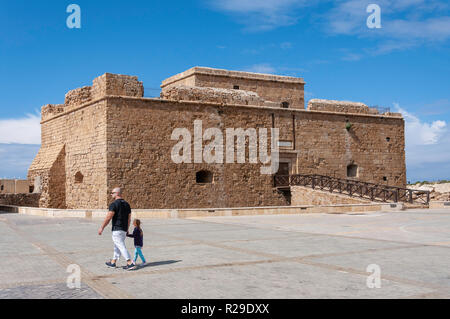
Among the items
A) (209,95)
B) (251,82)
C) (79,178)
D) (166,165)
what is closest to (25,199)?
(79,178)

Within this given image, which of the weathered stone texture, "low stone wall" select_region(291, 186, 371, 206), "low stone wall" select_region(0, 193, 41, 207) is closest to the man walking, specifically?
"low stone wall" select_region(291, 186, 371, 206)

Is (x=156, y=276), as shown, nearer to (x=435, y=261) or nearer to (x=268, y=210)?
(x=435, y=261)

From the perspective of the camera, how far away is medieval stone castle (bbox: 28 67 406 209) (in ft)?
67.7

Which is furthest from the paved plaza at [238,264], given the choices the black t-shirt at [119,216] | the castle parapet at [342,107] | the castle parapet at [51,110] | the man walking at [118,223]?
the castle parapet at [51,110]

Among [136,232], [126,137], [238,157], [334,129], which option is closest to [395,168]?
[334,129]

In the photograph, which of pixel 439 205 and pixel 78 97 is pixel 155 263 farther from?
pixel 78 97

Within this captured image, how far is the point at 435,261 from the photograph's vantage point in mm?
6395

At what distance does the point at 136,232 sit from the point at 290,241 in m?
3.23

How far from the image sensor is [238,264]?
626cm

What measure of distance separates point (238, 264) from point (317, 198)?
16.2 meters

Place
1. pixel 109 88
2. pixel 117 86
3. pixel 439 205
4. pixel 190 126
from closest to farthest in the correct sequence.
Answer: pixel 439 205 → pixel 109 88 → pixel 117 86 → pixel 190 126

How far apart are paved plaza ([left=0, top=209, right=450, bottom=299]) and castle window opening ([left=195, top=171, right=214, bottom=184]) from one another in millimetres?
11650

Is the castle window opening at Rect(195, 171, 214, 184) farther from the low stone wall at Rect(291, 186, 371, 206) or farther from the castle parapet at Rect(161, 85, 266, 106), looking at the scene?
the low stone wall at Rect(291, 186, 371, 206)
